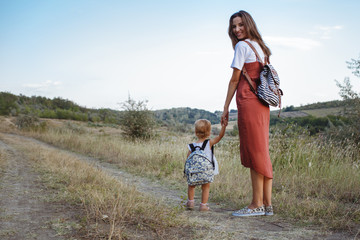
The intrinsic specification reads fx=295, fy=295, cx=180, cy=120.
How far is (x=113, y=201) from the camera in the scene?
3508 millimetres

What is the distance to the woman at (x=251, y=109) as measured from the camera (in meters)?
3.67

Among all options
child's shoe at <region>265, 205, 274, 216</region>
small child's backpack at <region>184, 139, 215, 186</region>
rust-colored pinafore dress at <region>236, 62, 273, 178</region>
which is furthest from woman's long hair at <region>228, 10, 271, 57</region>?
child's shoe at <region>265, 205, 274, 216</region>

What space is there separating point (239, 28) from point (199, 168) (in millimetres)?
1911

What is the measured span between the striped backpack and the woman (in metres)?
0.06

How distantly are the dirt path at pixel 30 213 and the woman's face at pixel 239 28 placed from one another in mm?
2986

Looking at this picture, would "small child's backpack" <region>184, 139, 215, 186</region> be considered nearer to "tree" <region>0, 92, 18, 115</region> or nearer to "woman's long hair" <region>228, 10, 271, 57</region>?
"woman's long hair" <region>228, 10, 271, 57</region>

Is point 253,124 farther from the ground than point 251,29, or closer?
closer

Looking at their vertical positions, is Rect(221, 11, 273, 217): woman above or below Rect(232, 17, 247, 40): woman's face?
below

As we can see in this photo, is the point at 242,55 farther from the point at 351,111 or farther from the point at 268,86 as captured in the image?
the point at 351,111

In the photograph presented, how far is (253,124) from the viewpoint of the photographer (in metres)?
3.66

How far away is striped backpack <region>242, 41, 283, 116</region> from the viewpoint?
3.57 m

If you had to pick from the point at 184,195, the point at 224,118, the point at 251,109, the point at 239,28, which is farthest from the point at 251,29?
the point at 184,195

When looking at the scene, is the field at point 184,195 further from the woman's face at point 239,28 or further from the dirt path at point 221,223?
the woman's face at point 239,28

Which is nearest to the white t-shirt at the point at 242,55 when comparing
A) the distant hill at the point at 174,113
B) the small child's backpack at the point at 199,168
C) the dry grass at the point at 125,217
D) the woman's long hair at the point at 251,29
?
the woman's long hair at the point at 251,29
